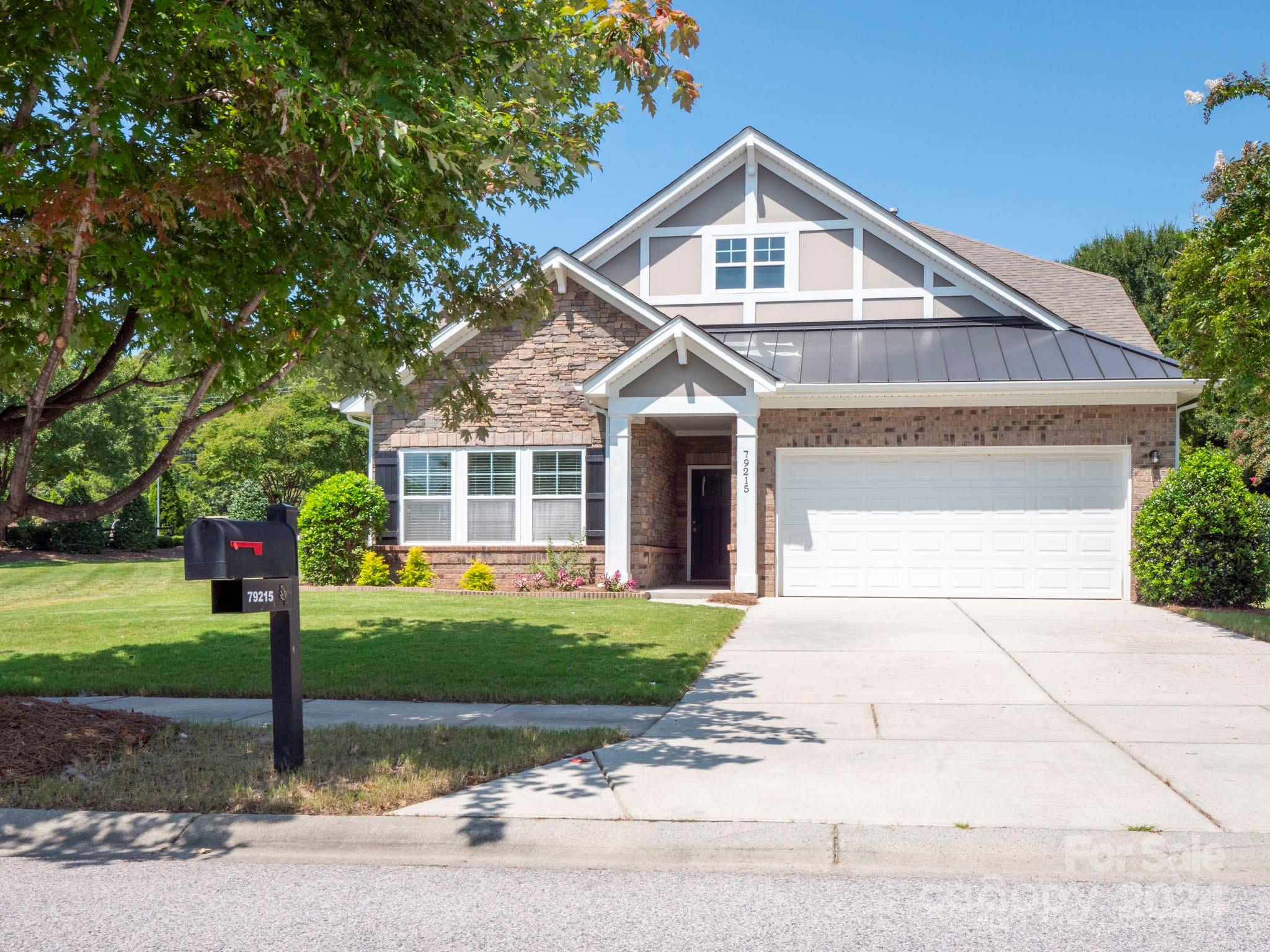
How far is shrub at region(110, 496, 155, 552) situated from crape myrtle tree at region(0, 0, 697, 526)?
93.8 ft

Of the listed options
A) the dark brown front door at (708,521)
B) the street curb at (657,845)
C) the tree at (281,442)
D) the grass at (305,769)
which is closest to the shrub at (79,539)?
the tree at (281,442)

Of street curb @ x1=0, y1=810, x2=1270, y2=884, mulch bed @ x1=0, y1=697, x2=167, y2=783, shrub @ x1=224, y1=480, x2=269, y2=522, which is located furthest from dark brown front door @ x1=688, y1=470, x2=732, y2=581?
shrub @ x1=224, y1=480, x2=269, y2=522

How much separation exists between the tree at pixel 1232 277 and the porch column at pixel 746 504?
6035mm

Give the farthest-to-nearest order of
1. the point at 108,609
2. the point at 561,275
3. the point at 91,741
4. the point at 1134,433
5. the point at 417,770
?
the point at 561,275
the point at 1134,433
the point at 108,609
the point at 91,741
the point at 417,770

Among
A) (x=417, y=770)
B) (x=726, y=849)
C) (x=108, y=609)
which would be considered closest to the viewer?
(x=726, y=849)

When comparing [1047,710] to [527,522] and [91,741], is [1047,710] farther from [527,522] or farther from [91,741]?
[527,522]

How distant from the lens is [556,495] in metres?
17.4

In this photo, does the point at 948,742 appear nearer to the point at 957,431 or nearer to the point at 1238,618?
the point at 1238,618

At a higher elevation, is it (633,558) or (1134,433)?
(1134,433)

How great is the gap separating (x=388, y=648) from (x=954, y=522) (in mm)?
9606

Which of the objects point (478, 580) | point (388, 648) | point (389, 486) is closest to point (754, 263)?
point (478, 580)

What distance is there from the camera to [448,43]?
648 cm

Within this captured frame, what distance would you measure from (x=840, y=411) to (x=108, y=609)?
11.0m

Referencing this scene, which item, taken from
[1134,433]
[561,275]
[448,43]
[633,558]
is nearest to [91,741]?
[448,43]
